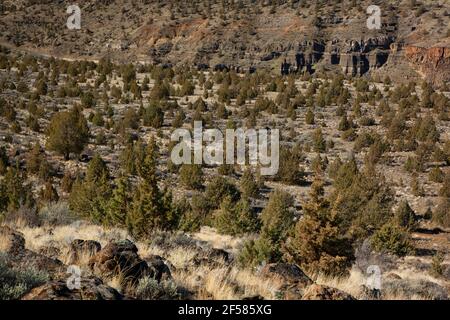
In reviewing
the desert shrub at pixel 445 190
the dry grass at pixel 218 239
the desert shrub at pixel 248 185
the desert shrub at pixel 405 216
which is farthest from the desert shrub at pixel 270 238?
the desert shrub at pixel 445 190

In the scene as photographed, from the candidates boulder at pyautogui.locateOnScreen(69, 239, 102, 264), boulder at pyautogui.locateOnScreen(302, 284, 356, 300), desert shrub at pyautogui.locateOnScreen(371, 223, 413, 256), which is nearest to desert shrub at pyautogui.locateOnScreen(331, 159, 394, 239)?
desert shrub at pyautogui.locateOnScreen(371, 223, 413, 256)

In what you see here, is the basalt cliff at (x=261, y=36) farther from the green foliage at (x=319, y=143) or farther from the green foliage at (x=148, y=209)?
the green foliage at (x=148, y=209)

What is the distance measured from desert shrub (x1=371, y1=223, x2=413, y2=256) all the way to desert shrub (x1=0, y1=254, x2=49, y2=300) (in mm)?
14905

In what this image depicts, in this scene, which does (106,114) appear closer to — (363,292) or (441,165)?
(441,165)

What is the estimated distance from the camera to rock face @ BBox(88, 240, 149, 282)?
5188 mm

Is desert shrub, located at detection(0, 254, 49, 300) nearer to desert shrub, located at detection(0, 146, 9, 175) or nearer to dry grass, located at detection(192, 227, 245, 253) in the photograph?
dry grass, located at detection(192, 227, 245, 253)

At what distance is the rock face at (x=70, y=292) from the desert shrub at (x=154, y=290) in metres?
0.66

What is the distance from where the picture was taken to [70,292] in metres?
3.82

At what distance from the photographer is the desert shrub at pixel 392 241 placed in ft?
56.3

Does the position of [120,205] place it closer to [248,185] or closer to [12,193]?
[12,193]

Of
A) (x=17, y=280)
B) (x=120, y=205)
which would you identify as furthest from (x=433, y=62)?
(x=17, y=280)

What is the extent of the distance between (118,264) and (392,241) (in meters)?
14.2

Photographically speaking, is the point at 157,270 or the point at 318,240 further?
the point at 318,240

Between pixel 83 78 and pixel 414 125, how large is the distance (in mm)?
23379
